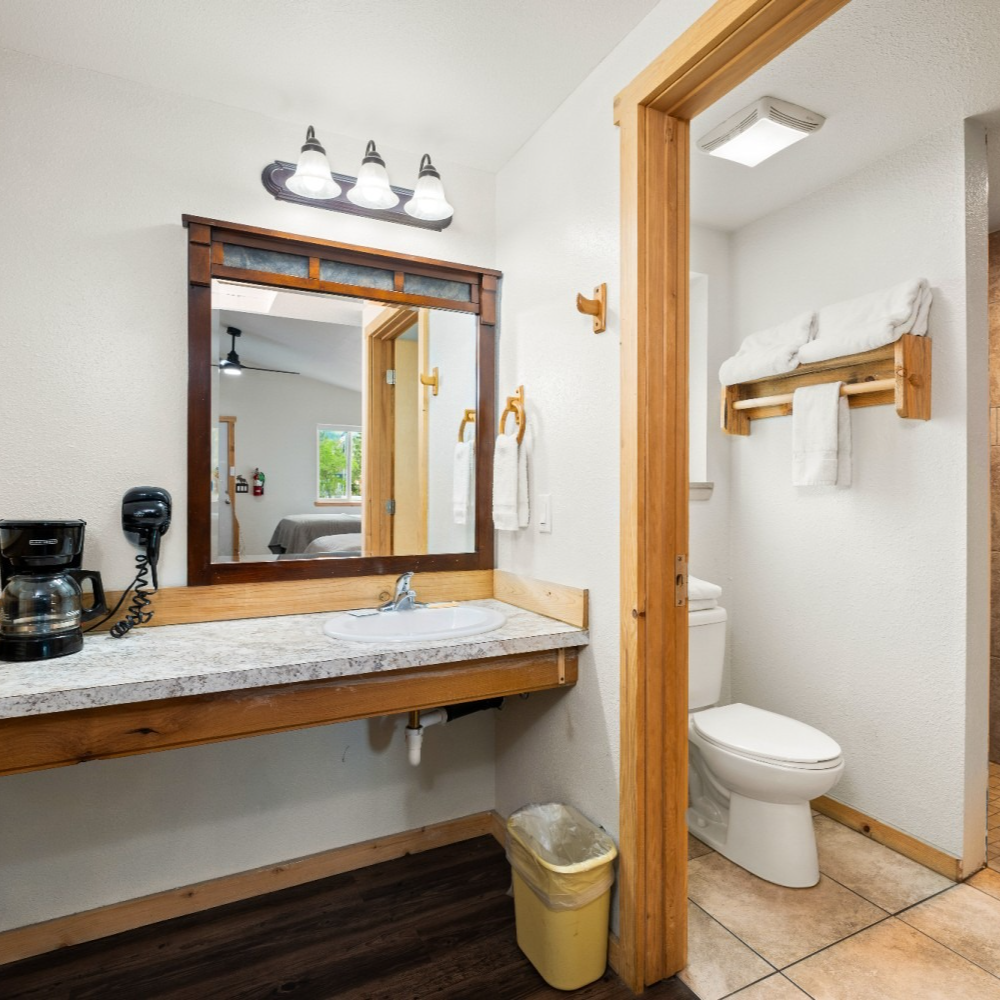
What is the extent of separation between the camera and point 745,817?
2061 millimetres

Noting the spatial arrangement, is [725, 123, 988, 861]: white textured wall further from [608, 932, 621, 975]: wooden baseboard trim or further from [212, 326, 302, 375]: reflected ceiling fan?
[212, 326, 302, 375]: reflected ceiling fan

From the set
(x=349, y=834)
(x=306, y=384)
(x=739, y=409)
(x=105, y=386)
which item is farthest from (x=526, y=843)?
(x=739, y=409)

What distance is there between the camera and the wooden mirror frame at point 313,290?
186 centimetres

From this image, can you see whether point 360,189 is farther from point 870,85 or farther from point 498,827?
point 498,827

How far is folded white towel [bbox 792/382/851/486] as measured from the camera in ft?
7.55

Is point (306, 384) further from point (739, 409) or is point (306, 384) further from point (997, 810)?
point (997, 810)

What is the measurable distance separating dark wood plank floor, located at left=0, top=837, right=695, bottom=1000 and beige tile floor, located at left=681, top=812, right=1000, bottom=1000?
8.3 inches

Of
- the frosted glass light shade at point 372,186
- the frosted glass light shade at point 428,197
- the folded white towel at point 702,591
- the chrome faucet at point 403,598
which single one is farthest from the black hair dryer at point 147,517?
the folded white towel at point 702,591

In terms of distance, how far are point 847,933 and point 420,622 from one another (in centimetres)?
147

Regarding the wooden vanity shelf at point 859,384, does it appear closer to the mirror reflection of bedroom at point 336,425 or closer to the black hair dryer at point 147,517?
the mirror reflection of bedroom at point 336,425

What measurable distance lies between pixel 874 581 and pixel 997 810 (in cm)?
100

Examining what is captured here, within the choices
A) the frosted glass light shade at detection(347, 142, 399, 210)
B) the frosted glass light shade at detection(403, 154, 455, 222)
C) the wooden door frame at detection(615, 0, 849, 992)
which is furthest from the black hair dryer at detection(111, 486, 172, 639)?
the wooden door frame at detection(615, 0, 849, 992)

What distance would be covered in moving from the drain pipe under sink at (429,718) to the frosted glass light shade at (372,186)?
1.54 meters

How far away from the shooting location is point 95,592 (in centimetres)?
163
